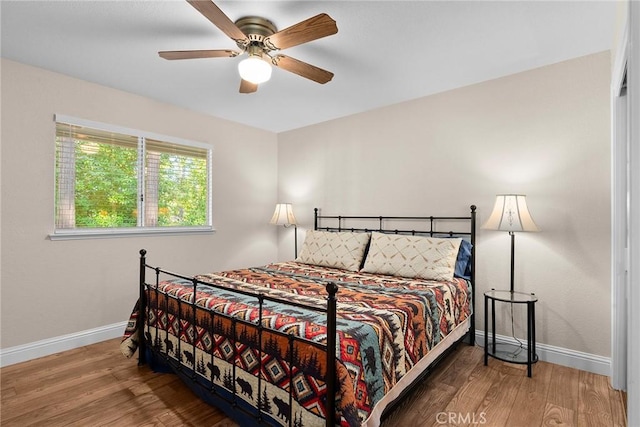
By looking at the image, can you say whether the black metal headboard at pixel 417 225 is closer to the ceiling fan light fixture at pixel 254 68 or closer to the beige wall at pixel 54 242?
the beige wall at pixel 54 242

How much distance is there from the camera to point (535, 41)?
2.40 m

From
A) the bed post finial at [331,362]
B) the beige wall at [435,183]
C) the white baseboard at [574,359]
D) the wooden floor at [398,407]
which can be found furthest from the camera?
the beige wall at [435,183]

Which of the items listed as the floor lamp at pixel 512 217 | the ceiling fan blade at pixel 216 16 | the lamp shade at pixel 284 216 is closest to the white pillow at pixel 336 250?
the lamp shade at pixel 284 216

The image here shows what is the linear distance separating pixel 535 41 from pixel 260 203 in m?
3.63

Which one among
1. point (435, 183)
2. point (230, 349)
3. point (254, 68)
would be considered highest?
point (254, 68)

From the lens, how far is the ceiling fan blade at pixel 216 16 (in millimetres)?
1614

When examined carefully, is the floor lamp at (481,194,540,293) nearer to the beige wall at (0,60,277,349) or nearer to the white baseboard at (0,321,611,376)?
the white baseboard at (0,321,611,376)

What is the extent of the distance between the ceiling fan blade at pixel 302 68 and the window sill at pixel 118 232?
234 centimetres

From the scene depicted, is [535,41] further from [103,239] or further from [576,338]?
[103,239]

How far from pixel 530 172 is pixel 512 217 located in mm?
537

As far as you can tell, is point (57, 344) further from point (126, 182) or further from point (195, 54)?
point (195, 54)

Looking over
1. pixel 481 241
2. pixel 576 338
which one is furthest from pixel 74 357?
pixel 576 338

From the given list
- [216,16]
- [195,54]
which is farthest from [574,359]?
[195,54]

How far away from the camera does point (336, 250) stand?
11.3ft
